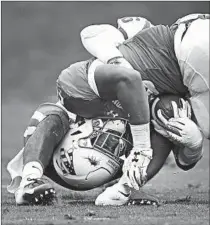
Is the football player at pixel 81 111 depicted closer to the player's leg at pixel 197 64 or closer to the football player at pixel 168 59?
the football player at pixel 168 59

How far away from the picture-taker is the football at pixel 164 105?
334 cm

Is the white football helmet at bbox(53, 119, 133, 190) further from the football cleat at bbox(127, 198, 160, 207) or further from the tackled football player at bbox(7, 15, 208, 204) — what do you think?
the football cleat at bbox(127, 198, 160, 207)

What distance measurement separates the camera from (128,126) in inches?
131

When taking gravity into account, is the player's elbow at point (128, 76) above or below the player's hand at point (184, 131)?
above

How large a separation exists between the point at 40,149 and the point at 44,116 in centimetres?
21

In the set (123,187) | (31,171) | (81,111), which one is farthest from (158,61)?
(31,171)

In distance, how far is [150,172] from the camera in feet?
11.0

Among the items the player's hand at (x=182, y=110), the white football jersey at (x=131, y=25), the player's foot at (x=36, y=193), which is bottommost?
the player's foot at (x=36, y=193)

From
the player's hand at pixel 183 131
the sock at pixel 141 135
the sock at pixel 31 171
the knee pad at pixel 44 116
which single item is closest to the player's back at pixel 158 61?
the player's hand at pixel 183 131

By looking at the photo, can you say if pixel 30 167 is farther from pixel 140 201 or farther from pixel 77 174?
pixel 140 201

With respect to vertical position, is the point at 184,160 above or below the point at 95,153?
below

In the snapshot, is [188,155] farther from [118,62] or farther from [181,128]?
[118,62]

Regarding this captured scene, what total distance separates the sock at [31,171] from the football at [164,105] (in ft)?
1.84

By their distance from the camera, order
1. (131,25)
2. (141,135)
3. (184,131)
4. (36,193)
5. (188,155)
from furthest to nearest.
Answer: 1. (131,25)
2. (188,155)
3. (184,131)
4. (141,135)
5. (36,193)
